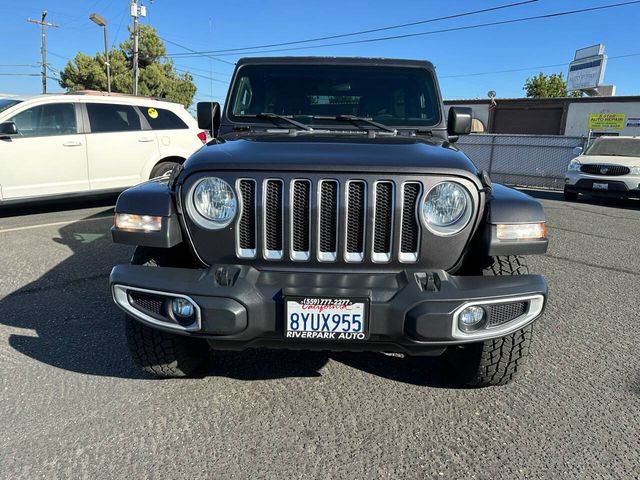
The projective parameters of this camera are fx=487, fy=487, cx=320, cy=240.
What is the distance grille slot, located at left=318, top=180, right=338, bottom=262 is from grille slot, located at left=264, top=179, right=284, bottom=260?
192 millimetres

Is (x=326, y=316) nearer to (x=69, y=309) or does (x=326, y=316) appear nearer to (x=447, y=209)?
(x=447, y=209)

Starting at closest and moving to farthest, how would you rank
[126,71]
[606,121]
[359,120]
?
[359,120] → [606,121] → [126,71]

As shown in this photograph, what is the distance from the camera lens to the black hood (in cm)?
228

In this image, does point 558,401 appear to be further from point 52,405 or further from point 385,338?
point 52,405

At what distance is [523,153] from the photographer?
17438 mm

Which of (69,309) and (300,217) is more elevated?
(300,217)

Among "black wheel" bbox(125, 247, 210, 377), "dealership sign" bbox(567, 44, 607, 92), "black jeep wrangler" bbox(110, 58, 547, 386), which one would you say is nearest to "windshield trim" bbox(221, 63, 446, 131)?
"black jeep wrangler" bbox(110, 58, 547, 386)

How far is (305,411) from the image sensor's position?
2.55m

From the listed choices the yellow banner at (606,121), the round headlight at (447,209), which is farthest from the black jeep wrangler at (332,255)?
the yellow banner at (606,121)

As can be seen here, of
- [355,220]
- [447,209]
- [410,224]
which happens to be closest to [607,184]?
[447,209]

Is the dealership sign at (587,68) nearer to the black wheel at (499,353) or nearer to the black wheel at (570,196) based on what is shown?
the black wheel at (570,196)

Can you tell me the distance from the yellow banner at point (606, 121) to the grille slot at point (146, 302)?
3031 centimetres

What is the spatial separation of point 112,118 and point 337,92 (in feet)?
17.8

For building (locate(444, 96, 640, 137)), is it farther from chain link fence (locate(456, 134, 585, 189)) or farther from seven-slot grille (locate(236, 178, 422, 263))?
seven-slot grille (locate(236, 178, 422, 263))
